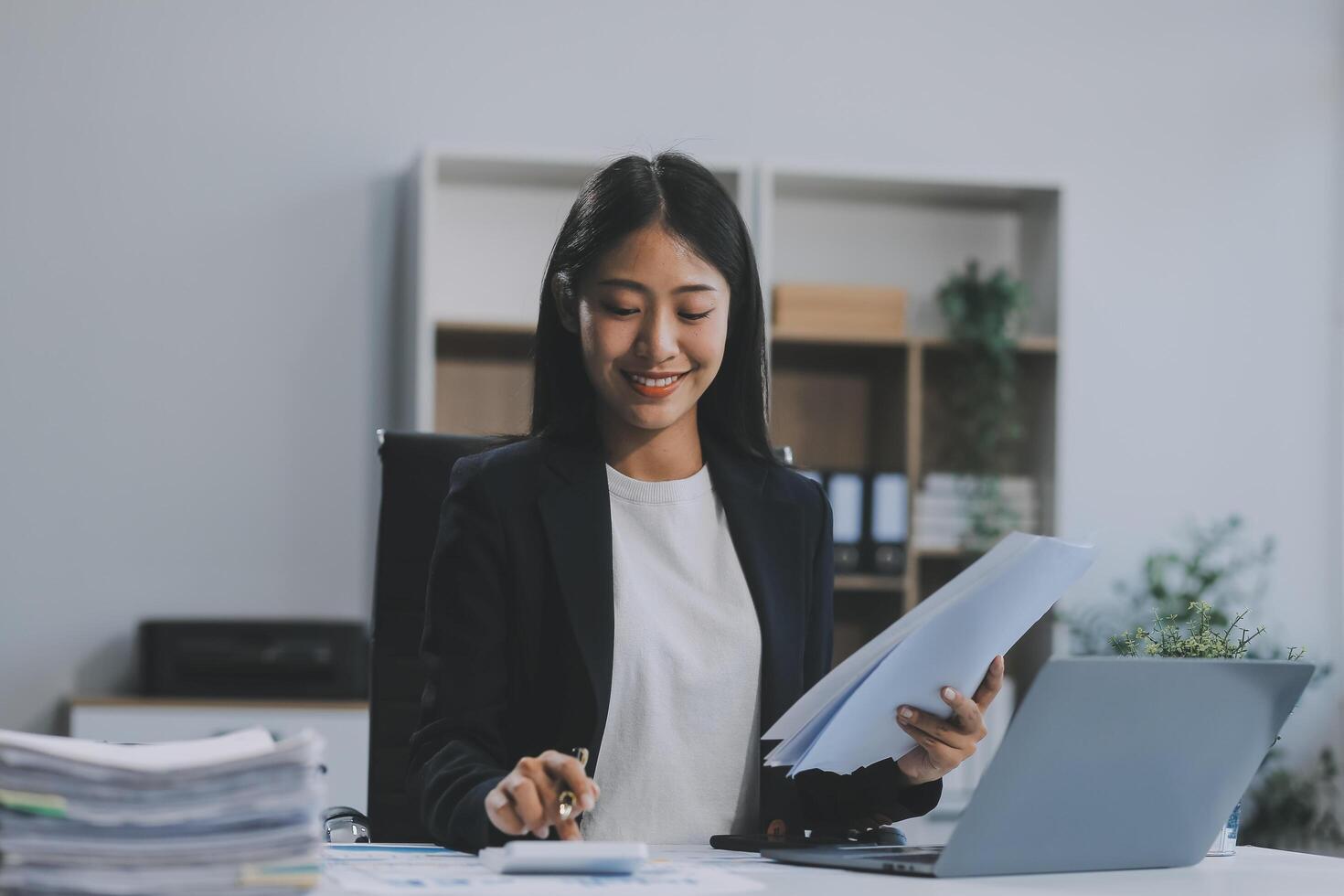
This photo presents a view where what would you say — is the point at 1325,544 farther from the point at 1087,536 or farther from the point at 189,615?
the point at 189,615

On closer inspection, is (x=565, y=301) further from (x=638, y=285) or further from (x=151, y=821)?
(x=151, y=821)

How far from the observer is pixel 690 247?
1.64 metres

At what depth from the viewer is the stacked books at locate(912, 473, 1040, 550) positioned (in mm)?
3955

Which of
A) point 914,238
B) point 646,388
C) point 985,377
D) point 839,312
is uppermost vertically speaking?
point 914,238

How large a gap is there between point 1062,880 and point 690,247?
76 cm

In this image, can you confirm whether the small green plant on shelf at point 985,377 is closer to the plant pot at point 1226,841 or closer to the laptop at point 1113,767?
the plant pot at point 1226,841

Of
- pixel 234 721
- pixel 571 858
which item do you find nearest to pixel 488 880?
pixel 571 858

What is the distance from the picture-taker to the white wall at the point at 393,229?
3844mm

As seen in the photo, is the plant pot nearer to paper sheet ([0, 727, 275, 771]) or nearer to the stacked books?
paper sheet ([0, 727, 275, 771])

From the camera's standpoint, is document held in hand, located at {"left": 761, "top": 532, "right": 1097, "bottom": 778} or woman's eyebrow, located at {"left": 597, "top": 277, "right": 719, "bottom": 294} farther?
woman's eyebrow, located at {"left": 597, "top": 277, "right": 719, "bottom": 294}

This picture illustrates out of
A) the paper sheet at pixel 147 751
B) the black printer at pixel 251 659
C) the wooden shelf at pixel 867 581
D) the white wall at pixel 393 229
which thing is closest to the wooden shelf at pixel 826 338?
the white wall at pixel 393 229

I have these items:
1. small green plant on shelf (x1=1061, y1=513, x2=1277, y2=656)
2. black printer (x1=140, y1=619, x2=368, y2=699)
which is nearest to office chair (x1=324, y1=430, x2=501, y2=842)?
black printer (x1=140, y1=619, x2=368, y2=699)

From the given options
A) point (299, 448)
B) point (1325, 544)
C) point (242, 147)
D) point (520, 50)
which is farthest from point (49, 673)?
point (1325, 544)

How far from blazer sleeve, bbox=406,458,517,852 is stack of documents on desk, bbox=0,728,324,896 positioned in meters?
0.44
